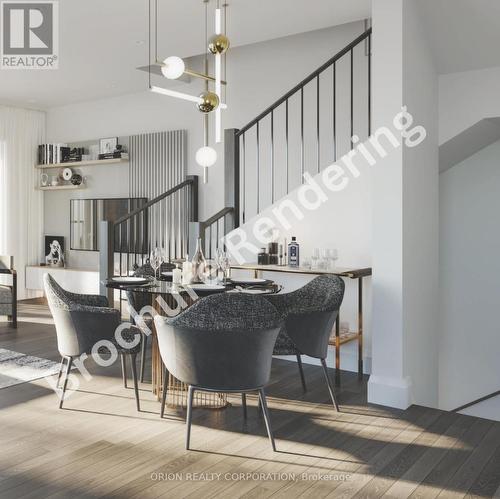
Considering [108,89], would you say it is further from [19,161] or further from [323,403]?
[323,403]

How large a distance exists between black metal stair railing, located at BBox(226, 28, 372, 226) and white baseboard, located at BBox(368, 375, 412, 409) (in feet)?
7.78

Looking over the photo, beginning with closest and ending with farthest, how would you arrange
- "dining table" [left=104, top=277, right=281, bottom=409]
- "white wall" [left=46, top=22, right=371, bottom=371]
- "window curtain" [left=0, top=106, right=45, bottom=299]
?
"dining table" [left=104, top=277, right=281, bottom=409]
"white wall" [left=46, top=22, right=371, bottom=371]
"window curtain" [left=0, top=106, right=45, bottom=299]

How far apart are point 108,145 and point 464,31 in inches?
212

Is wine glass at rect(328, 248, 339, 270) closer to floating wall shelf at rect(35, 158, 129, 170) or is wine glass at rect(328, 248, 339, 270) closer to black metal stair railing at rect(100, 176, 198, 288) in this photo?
black metal stair railing at rect(100, 176, 198, 288)

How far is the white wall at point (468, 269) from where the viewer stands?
553 cm

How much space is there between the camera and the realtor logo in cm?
493

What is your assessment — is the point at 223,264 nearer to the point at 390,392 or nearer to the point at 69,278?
the point at 390,392

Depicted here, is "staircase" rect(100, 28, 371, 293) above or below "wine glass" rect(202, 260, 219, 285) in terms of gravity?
above

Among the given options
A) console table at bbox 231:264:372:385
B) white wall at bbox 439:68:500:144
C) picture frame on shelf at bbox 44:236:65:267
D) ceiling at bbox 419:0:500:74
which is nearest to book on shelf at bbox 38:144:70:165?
picture frame on shelf at bbox 44:236:65:267

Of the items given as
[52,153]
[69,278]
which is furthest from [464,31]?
[52,153]

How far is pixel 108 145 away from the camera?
8102 mm

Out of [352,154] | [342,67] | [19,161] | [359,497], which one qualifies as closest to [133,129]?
[19,161]

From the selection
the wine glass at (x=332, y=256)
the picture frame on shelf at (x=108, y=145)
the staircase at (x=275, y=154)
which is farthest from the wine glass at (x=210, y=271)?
the picture frame on shelf at (x=108, y=145)

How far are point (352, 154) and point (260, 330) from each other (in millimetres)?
2238
